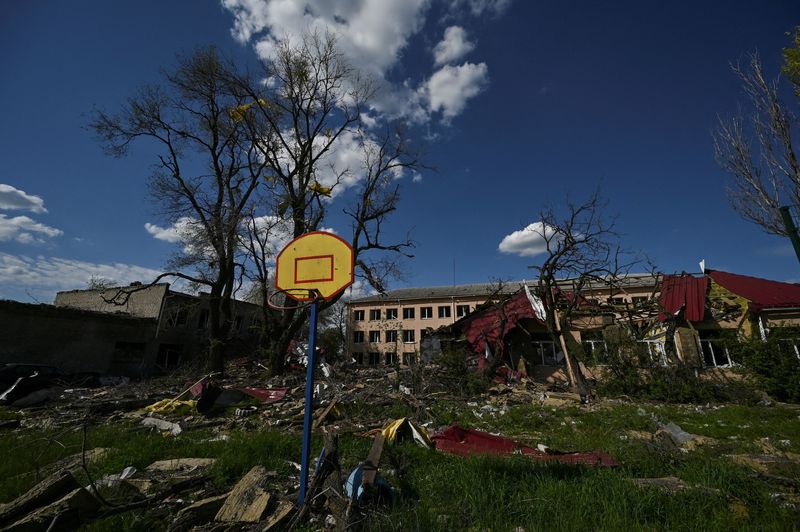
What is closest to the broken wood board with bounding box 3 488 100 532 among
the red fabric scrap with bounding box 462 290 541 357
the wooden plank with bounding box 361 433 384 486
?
the wooden plank with bounding box 361 433 384 486

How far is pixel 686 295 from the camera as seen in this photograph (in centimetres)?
1659

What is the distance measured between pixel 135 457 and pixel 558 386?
14.0 meters

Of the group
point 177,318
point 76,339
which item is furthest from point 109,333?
point 177,318

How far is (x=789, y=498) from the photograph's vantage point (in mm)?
3373

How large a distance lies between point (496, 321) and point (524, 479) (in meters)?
14.7

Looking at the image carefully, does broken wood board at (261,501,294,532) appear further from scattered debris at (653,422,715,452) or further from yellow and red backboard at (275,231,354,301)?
scattered debris at (653,422,715,452)

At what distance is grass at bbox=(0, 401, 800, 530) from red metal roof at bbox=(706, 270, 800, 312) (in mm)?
11754

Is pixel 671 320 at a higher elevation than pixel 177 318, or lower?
lower

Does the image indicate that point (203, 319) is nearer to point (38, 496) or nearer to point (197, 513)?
point (38, 496)

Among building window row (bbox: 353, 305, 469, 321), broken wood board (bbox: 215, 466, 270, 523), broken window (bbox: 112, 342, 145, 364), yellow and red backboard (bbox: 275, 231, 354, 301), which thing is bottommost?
broken wood board (bbox: 215, 466, 270, 523)

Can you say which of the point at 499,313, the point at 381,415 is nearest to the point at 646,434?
the point at 381,415

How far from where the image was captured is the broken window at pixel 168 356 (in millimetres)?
23094

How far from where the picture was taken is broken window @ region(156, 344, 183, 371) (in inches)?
909

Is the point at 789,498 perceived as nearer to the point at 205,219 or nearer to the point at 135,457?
the point at 135,457
